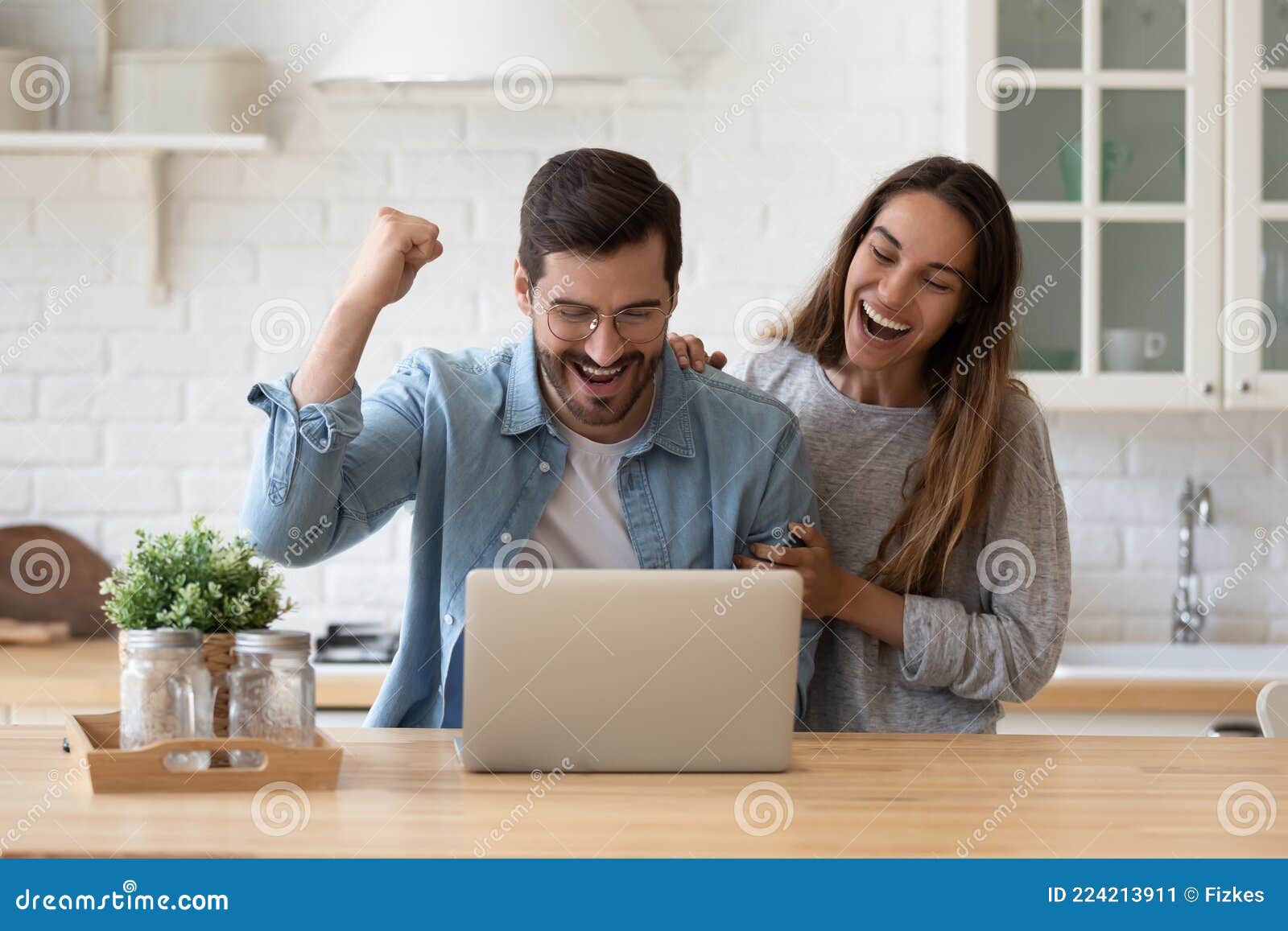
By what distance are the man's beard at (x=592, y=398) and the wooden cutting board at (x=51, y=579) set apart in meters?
1.57

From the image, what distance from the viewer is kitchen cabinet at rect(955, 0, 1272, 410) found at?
2.71m

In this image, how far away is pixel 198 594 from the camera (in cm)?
125

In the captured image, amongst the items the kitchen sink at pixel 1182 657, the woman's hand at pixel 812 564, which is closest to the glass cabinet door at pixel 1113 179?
the kitchen sink at pixel 1182 657

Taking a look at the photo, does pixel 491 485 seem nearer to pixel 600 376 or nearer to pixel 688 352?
pixel 600 376

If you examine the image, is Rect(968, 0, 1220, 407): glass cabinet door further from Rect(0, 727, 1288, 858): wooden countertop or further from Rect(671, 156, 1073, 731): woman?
Rect(0, 727, 1288, 858): wooden countertop

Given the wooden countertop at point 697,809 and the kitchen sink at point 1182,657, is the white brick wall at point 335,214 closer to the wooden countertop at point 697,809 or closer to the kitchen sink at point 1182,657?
the kitchen sink at point 1182,657

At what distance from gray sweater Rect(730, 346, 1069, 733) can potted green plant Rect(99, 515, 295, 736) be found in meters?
0.82

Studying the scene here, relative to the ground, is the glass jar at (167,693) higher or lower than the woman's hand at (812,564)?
lower

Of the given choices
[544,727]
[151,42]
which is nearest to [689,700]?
[544,727]

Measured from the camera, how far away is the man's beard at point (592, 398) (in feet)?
5.55

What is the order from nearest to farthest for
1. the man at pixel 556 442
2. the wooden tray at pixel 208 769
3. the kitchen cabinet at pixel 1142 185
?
the wooden tray at pixel 208 769 < the man at pixel 556 442 < the kitchen cabinet at pixel 1142 185

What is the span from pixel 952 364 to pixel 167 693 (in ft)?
3.88

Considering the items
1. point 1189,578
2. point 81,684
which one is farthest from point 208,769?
point 1189,578

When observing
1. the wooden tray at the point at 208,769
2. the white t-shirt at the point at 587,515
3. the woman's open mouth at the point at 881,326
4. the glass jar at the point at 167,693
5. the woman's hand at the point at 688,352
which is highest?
the woman's open mouth at the point at 881,326
